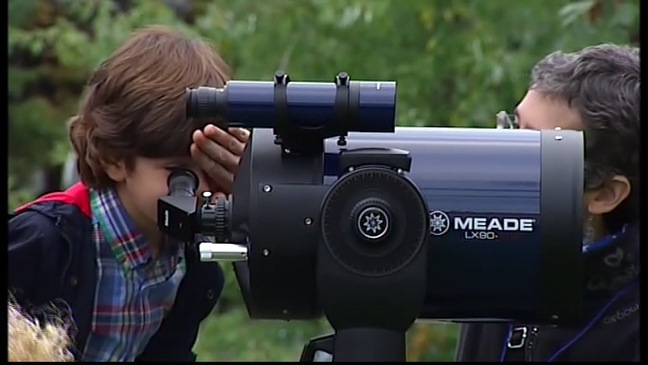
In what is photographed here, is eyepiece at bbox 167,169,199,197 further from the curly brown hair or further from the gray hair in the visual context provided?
the gray hair

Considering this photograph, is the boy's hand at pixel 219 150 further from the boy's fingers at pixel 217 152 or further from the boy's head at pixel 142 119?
the boy's head at pixel 142 119

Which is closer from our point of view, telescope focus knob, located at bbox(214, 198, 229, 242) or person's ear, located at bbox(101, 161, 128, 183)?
telescope focus knob, located at bbox(214, 198, 229, 242)

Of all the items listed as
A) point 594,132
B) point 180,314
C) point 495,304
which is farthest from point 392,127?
point 180,314

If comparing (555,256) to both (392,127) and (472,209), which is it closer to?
(472,209)

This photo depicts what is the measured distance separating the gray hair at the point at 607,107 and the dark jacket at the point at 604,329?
0.33 feet

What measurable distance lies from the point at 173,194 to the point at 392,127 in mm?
514

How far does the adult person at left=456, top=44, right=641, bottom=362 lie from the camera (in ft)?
8.18

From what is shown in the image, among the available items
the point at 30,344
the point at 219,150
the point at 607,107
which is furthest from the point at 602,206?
the point at 30,344

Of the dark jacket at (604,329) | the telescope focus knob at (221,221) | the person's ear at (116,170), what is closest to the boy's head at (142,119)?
the person's ear at (116,170)

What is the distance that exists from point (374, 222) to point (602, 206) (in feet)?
2.96

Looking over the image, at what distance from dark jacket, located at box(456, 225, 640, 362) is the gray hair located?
0.10 m

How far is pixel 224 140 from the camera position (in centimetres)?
236

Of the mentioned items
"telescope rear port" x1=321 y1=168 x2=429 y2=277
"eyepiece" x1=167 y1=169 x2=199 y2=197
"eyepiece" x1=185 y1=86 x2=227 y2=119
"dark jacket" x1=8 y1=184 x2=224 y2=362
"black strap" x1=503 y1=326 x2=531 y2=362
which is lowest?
"black strap" x1=503 y1=326 x2=531 y2=362

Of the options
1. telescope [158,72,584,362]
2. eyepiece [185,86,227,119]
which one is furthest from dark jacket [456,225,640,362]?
eyepiece [185,86,227,119]
